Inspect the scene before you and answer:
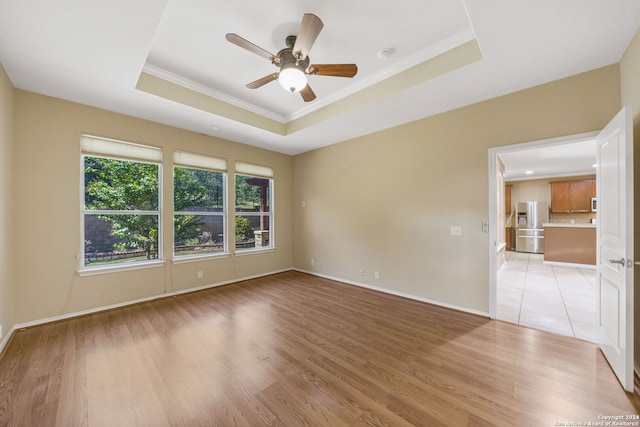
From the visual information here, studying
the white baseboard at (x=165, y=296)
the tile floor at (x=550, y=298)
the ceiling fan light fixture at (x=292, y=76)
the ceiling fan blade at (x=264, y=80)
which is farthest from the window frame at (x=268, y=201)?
the tile floor at (x=550, y=298)

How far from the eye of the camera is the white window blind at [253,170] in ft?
16.1

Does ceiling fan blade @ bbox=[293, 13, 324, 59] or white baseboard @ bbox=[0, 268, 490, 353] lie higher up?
ceiling fan blade @ bbox=[293, 13, 324, 59]

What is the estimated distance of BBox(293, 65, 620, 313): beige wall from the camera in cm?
267

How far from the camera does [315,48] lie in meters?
2.62

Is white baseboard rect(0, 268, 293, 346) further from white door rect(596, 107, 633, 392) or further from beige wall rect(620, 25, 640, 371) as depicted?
beige wall rect(620, 25, 640, 371)

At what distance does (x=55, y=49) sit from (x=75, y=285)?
2.72 m

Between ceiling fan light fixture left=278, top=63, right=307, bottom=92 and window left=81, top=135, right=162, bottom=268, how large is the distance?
2756 millimetres

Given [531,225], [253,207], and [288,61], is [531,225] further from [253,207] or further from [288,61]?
[288,61]

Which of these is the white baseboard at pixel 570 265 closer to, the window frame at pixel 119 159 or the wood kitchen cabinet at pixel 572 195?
the wood kitchen cabinet at pixel 572 195

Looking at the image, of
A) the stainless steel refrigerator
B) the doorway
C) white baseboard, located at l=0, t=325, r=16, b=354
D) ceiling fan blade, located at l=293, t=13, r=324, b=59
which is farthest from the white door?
the stainless steel refrigerator

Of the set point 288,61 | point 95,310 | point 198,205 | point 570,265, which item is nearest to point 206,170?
point 198,205

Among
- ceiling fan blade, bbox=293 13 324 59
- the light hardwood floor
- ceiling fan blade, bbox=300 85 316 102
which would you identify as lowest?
the light hardwood floor

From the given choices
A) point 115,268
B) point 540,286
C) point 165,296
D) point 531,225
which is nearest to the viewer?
point 115,268

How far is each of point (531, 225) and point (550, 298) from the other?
565 centimetres
